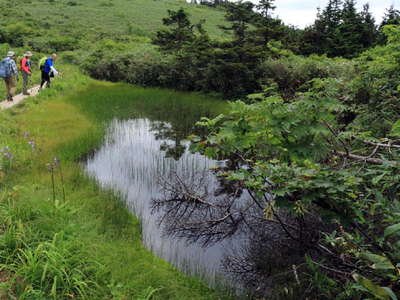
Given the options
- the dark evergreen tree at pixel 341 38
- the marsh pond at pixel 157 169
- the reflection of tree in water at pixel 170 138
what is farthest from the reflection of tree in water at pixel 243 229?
the dark evergreen tree at pixel 341 38

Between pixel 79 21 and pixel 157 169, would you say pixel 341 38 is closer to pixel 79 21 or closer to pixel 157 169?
pixel 157 169

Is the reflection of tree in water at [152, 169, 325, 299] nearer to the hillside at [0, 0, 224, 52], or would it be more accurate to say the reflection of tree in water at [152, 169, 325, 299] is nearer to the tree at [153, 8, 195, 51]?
the tree at [153, 8, 195, 51]

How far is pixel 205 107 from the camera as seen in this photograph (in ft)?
47.1

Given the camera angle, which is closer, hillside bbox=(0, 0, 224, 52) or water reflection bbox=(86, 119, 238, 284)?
water reflection bbox=(86, 119, 238, 284)

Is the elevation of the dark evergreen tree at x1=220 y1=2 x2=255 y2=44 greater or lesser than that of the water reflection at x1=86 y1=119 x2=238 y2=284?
greater

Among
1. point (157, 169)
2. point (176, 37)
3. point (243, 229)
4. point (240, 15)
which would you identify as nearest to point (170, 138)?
point (157, 169)

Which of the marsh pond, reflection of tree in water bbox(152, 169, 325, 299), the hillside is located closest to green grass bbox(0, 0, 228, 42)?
the hillside

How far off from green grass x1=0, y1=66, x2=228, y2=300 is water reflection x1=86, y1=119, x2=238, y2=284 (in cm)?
31

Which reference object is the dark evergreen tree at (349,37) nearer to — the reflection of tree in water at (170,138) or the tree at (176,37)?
the tree at (176,37)

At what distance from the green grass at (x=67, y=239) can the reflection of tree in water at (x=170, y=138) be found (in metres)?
2.26

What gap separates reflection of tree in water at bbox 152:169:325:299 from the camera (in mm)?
4246

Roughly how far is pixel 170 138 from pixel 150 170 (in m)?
2.79

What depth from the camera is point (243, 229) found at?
5.43m

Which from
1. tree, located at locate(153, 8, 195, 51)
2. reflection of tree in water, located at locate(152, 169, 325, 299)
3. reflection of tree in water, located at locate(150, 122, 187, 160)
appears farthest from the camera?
tree, located at locate(153, 8, 195, 51)
